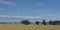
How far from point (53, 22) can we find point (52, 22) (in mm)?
288

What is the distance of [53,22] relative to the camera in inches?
1891

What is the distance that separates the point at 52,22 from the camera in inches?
1890
